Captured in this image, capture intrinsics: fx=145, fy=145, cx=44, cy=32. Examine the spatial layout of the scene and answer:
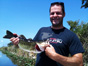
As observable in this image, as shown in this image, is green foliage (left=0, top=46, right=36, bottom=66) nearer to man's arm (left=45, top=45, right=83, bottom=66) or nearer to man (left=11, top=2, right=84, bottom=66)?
man (left=11, top=2, right=84, bottom=66)

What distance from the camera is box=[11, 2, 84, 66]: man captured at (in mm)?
2445

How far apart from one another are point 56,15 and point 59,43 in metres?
0.54

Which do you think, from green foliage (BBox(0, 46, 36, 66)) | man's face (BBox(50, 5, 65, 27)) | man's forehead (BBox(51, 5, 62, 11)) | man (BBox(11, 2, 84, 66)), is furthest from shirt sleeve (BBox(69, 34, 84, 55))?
green foliage (BBox(0, 46, 36, 66))

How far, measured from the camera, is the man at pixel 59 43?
245 cm

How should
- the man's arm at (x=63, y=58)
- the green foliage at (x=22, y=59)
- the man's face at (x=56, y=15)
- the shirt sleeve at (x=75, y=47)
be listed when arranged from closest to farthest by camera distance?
1. the man's arm at (x=63, y=58)
2. the shirt sleeve at (x=75, y=47)
3. the man's face at (x=56, y=15)
4. the green foliage at (x=22, y=59)

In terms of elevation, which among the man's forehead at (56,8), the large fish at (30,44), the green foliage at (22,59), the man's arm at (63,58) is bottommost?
the green foliage at (22,59)

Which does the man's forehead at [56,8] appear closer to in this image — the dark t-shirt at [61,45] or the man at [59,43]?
the man at [59,43]

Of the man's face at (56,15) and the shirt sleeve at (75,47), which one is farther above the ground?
the man's face at (56,15)

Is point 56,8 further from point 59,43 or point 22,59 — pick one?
point 22,59

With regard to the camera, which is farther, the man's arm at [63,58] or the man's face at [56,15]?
the man's face at [56,15]

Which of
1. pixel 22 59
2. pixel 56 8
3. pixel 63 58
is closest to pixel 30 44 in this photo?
pixel 63 58

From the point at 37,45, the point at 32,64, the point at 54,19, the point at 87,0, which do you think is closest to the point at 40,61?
the point at 37,45

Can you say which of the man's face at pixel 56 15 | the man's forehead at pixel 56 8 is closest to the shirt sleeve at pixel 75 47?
the man's face at pixel 56 15

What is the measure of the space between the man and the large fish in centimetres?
8
